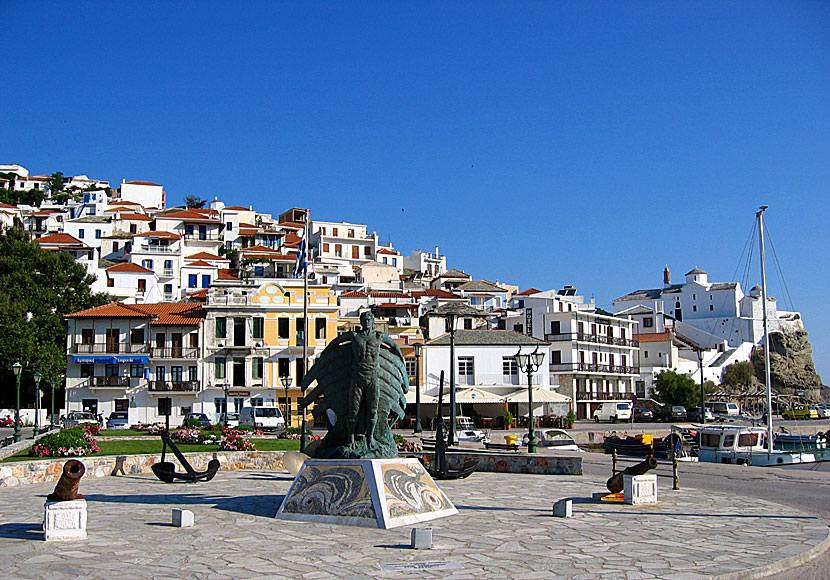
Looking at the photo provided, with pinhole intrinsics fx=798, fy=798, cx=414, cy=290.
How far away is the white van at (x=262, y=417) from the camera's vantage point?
46.4 m

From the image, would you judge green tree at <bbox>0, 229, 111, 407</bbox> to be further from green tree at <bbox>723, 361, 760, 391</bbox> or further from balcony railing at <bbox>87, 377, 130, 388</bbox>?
green tree at <bbox>723, 361, 760, 391</bbox>

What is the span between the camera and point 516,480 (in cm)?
2100

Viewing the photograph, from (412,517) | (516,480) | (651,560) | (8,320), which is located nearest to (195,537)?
(412,517)

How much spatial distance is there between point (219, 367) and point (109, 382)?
23.7 feet

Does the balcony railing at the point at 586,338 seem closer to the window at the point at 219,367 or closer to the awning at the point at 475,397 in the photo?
the awning at the point at 475,397

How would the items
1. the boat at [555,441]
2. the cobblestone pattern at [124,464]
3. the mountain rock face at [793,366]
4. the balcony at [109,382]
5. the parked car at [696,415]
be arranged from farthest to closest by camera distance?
1. the mountain rock face at [793,366]
2. the parked car at [696,415]
3. the balcony at [109,382]
4. the boat at [555,441]
5. the cobblestone pattern at [124,464]

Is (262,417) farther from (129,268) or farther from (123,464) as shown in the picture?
(129,268)

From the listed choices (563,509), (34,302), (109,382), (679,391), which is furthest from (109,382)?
(679,391)

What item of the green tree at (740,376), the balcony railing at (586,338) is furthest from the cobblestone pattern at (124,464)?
the green tree at (740,376)

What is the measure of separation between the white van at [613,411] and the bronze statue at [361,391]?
49.3 meters

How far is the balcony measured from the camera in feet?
173

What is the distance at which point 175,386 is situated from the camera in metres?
52.8

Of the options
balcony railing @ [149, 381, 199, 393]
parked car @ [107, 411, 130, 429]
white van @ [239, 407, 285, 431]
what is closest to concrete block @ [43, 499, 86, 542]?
white van @ [239, 407, 285, 431]

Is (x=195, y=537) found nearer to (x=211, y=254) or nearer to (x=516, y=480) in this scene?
(x=516, y=480)
